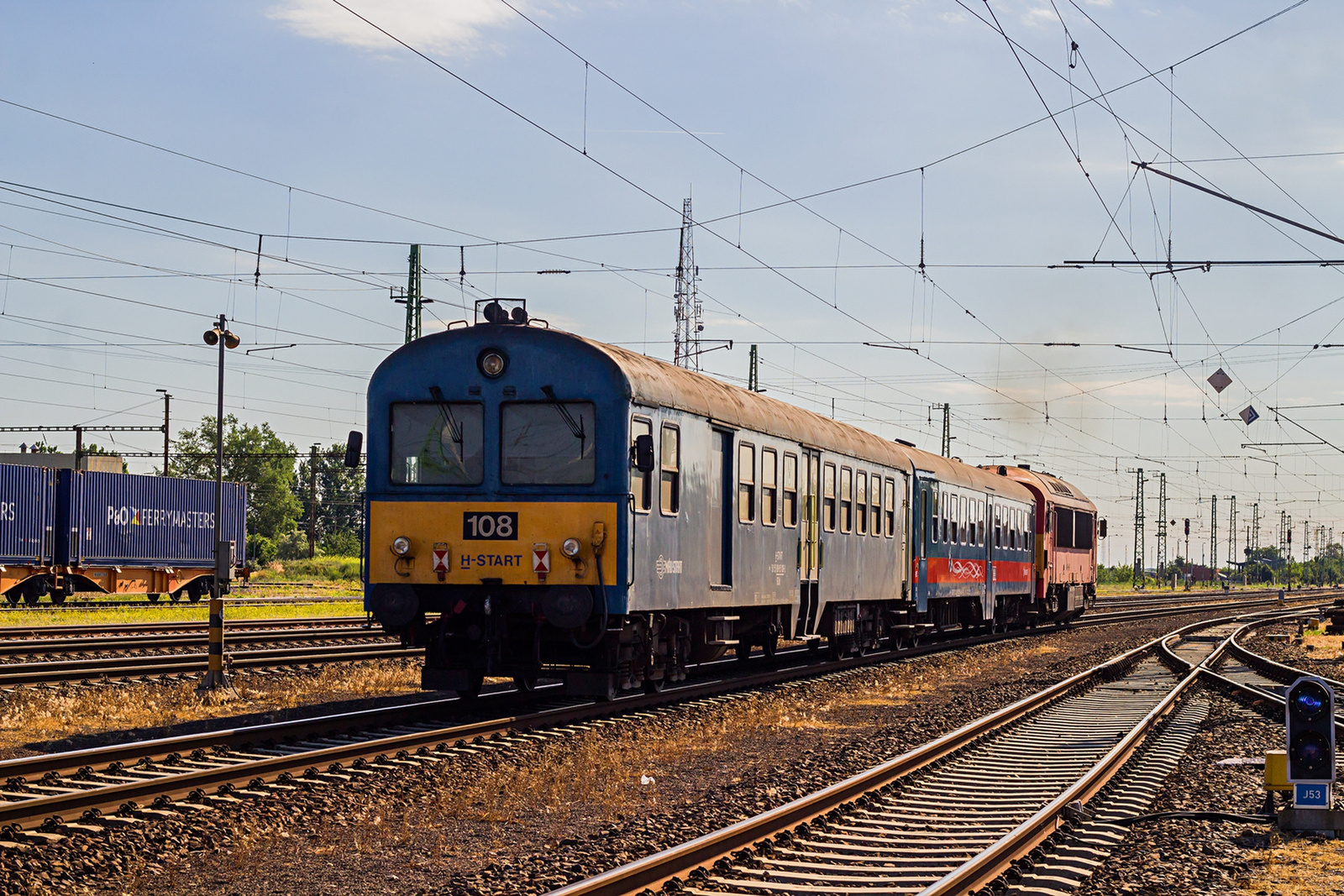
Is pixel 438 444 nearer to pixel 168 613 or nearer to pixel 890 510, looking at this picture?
pixel 890 510

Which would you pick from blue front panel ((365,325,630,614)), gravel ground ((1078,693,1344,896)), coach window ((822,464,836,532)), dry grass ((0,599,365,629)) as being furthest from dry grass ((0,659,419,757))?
dry grass ((0,599,365,629))

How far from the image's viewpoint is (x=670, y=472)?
49.1 feet

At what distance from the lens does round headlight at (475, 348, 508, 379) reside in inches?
559

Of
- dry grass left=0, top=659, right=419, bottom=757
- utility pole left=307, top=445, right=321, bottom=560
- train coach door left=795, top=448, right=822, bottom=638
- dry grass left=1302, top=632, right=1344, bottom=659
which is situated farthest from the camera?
utility pole left=307, top=445, right=321, bottom=560

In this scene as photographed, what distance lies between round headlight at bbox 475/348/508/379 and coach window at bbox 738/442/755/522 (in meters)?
3.86

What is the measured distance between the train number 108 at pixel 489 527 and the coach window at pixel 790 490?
5.50 metres

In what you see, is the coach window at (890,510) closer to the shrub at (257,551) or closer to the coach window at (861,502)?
the coach window at (861,502)

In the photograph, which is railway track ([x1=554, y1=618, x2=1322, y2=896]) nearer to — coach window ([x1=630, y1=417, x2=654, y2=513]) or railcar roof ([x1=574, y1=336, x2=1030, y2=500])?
coach window ([x1=630, y1=417, x2=654, y2=513])

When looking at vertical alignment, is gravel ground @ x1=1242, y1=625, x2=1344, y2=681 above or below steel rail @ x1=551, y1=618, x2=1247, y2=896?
below

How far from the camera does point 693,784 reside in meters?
10.7

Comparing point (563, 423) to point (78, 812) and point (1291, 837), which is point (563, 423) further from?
point (1291, 837)

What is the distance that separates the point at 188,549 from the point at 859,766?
34037 mm

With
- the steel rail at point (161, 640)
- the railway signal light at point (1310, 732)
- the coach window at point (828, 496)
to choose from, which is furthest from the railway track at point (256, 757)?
the railway signal light at point (1310, 732)

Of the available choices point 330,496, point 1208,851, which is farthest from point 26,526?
point 330,496
